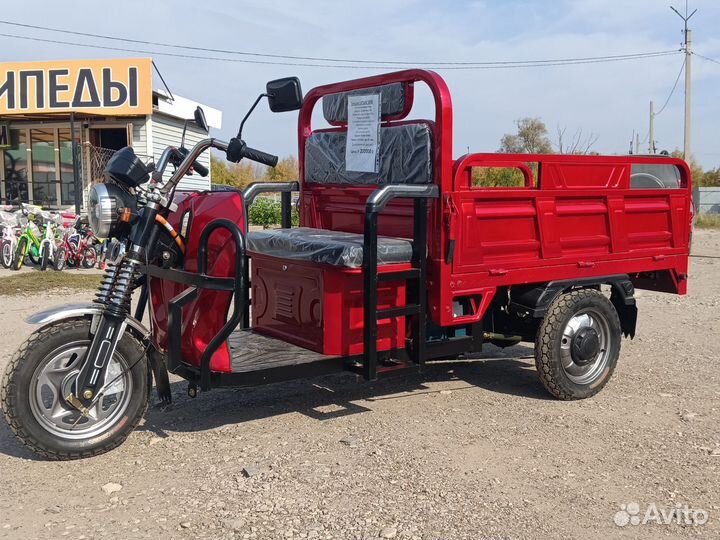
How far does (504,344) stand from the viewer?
18.7 feet

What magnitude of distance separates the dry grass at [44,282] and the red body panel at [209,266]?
7.00 metres

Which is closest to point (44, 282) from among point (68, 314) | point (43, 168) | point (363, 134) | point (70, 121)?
point (363, 134)

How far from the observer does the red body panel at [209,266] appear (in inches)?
158

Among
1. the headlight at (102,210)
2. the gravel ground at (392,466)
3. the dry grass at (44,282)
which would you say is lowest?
the gravel ground at (392,466)

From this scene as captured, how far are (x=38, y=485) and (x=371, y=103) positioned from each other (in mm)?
3136

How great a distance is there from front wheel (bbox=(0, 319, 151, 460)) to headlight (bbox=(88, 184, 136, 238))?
49 centimetres

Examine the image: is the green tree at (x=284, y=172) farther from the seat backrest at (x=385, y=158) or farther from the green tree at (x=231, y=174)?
the seat backrest at (x=385, y=158)

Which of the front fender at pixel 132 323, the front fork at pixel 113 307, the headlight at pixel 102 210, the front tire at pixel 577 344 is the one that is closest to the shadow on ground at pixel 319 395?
the front tire at pixel 577 344

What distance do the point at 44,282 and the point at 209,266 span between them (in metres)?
8.18

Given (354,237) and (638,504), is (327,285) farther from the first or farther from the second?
(638,504)

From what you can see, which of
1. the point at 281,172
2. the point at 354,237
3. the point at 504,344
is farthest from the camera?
the point at 281,172

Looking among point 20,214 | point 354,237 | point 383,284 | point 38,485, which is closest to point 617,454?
point 383,284

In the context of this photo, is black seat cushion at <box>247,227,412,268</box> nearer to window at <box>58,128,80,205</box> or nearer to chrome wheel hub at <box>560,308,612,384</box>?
chrome wheel hub at <box>560,308,612,384</box>

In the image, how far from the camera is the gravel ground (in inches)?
128
